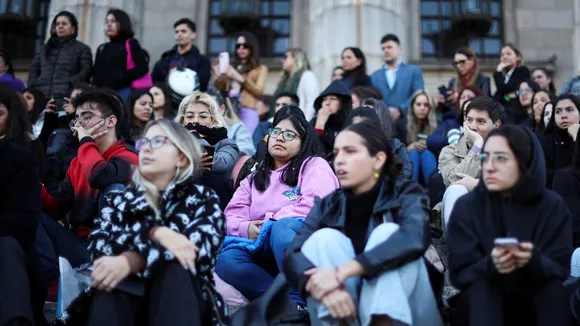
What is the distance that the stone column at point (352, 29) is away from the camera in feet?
36.3

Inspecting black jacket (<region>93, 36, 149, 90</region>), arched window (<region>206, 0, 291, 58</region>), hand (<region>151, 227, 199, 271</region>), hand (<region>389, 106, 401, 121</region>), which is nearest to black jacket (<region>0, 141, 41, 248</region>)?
hand (<region>151, 227, 199, 271</region>)

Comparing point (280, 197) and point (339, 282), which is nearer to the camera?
point (339, 282)

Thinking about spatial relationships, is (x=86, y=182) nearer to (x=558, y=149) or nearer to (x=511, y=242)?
(x=511, y=242)

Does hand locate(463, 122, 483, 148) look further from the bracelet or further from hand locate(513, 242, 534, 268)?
the bracelet

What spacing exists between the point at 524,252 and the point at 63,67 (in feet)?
22.8

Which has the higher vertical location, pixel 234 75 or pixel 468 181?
pixel 234 75

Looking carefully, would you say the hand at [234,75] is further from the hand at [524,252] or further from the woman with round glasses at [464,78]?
A: the hand at [524,252]

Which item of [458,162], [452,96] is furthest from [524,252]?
[452,96]

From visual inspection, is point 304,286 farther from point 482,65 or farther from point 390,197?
point 482,65

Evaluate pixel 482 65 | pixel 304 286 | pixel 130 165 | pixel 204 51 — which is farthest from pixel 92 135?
pixel 482 65

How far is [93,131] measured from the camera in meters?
5.42

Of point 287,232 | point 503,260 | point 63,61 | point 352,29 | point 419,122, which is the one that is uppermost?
point 352,29

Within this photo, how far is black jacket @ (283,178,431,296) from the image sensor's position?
3.57 meters

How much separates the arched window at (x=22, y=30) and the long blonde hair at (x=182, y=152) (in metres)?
10.9
